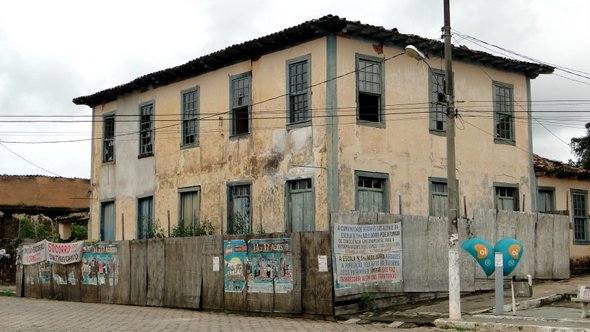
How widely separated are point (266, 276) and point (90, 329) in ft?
13.9

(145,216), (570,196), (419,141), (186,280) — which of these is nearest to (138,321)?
(186,280)

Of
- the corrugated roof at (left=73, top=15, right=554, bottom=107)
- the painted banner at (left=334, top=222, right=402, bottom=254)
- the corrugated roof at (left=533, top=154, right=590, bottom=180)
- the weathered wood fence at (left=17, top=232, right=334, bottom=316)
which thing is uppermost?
the corrugated roof at (left=73, top=15, right=554, bottom=107)

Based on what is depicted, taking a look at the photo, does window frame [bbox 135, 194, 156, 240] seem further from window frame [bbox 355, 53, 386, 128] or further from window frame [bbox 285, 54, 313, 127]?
window frame [bbox 355, 53, 386, 128]

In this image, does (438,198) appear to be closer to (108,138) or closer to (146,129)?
(146,129)

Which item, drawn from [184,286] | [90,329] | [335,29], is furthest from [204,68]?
[90,329]

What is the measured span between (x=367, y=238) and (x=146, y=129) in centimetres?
1165

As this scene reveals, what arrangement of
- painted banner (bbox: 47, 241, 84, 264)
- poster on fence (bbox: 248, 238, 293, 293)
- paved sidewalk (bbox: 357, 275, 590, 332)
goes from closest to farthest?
paved sidewalk (bbox: 357, 275, 590, 332) → poster on fence (bbox: 248, 238, 293, 293) → painted banner (bbox: 47, 241, 84, 264)

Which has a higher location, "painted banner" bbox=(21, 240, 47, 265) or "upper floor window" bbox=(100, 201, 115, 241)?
"upper floor window" bbox=(100, 201, 115, 241)

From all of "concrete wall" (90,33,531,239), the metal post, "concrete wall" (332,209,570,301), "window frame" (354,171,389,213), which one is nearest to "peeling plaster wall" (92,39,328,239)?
"concrete wall" (90,33,531,239)

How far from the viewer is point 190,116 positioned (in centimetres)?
2400

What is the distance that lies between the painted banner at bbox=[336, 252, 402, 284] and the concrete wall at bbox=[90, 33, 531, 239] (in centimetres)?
249

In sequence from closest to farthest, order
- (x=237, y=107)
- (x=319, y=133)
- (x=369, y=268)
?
(x=369, y=268) < (x=319, y=133) < (x=237, y=107)

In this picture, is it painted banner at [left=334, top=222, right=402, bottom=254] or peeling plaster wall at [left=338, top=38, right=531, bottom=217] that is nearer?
painted banner at [left=334, top=222, right=402, bottom=254]

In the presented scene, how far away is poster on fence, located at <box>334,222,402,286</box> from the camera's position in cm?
1627
